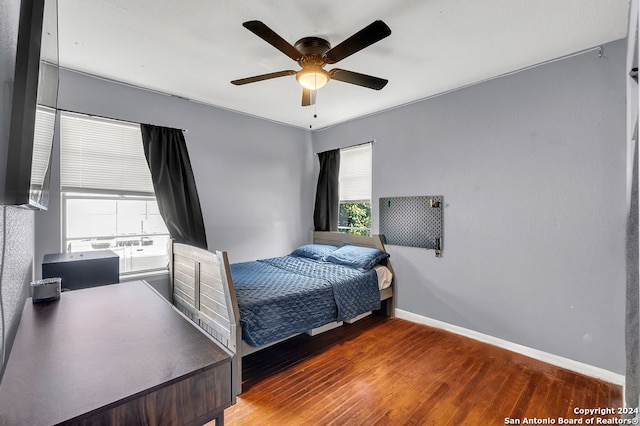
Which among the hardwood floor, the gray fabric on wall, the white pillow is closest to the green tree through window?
the white pillow

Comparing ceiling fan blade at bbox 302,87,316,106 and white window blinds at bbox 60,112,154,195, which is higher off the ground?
ceiling fan blade at bbox 302,87,316,106

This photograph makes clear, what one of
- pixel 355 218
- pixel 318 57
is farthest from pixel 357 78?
pixel 355 218

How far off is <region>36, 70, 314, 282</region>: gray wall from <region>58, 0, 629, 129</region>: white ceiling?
0.77 feet

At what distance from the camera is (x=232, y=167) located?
370cm

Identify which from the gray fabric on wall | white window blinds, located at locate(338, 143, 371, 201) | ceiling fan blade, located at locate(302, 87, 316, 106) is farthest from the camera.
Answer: white window blinds, located at locate(338, 143, 371, 201)

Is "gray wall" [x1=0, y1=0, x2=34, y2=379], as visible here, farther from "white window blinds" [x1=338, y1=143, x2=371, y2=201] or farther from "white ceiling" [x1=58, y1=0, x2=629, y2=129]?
"white window blinds" [x1=338, y1=143, x2=371, y2=201]

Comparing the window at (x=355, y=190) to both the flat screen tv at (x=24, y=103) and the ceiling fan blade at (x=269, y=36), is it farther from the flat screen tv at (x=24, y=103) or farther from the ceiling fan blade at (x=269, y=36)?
the flat screen tv at (x=24, y=103)

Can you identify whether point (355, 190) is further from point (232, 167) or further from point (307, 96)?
point (307, 96)

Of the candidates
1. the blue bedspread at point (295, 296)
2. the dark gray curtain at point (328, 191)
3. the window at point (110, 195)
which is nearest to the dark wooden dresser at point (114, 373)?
the blue bedspread at point (295, 296)

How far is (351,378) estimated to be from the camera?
2162mm

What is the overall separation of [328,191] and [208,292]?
7.57 feet

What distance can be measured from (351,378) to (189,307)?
1622 mm

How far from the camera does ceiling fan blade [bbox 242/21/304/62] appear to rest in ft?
5.11

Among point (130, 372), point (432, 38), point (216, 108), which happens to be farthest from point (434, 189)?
point (130, 372)
